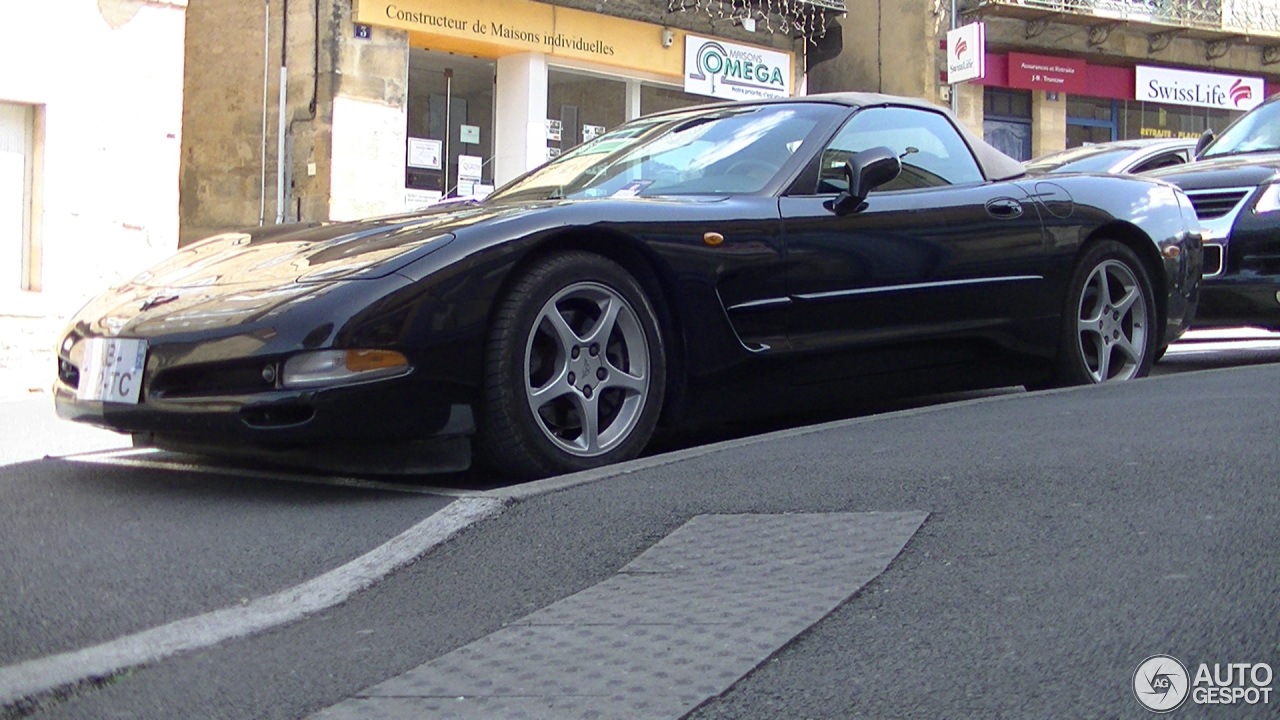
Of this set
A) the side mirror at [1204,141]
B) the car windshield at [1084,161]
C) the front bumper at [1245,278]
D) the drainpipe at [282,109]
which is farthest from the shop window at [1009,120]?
the front bumper at [1245,278]

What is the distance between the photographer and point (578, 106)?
19031mm

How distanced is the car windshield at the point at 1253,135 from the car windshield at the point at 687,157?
4808mm

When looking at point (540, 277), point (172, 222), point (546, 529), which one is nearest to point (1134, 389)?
point (540, 277)

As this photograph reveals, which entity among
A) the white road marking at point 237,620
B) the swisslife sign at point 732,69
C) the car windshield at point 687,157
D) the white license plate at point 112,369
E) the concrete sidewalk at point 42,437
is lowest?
the white road marking at point 237,620

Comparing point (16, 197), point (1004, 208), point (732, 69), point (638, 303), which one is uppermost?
point (732, 69)

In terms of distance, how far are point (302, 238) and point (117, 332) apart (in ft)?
2.18

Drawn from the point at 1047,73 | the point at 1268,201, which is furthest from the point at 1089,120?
the point at 1268,201

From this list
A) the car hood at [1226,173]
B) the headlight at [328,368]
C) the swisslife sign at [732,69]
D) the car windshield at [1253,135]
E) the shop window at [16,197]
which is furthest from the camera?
the swisslife sign at [732,69]

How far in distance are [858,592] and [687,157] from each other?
279 centimetres

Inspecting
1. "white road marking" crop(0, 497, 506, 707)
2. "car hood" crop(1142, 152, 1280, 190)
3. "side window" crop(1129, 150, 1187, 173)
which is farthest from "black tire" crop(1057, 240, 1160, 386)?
"side window" crop(1129, 150, 1187, 173)

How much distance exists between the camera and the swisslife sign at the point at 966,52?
22188mm

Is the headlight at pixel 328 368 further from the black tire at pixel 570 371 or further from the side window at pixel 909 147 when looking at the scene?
the side window at pixel 909 147

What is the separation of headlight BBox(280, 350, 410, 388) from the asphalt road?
1.14 feet

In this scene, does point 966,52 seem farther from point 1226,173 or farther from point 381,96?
point 1226,173
